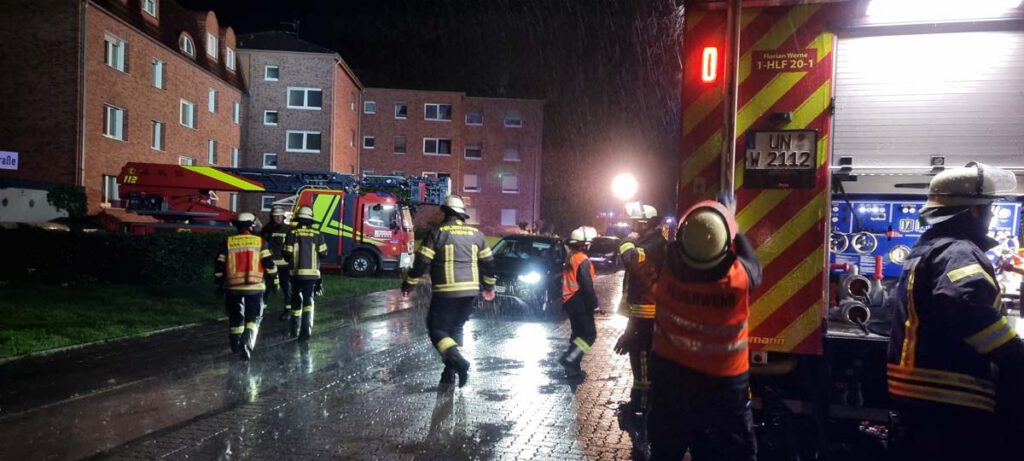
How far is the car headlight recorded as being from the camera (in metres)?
13.5

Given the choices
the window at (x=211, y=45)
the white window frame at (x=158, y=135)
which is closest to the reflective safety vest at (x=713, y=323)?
the white window frame at (x=158, y=135)

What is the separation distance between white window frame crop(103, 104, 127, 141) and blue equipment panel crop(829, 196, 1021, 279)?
27522mm

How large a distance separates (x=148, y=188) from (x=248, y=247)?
47.4 feet

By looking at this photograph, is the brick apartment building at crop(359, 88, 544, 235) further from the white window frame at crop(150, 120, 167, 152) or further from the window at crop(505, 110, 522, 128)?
the white window frame at crop(150, 120, 167, 152)

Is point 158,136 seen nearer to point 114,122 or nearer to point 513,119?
point 114,122

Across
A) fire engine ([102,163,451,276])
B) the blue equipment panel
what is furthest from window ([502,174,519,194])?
the blue equipment panel

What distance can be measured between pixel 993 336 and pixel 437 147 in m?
51.7

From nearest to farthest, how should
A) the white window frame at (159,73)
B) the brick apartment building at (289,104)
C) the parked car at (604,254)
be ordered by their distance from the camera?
the parked car at (604,254), the white window frame at (159,73), the brick apartment building at (289,104)

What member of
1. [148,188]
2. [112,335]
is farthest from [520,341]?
[148,188]

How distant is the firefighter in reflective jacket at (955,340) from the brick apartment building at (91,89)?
89.7ft

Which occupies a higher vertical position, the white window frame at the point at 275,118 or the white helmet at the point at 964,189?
the white window frame at the point at 275,118

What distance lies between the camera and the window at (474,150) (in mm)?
56094

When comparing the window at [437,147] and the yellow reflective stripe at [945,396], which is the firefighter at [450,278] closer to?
the yellow reflective stripe at [945,396]

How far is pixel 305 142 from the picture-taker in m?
40.7
